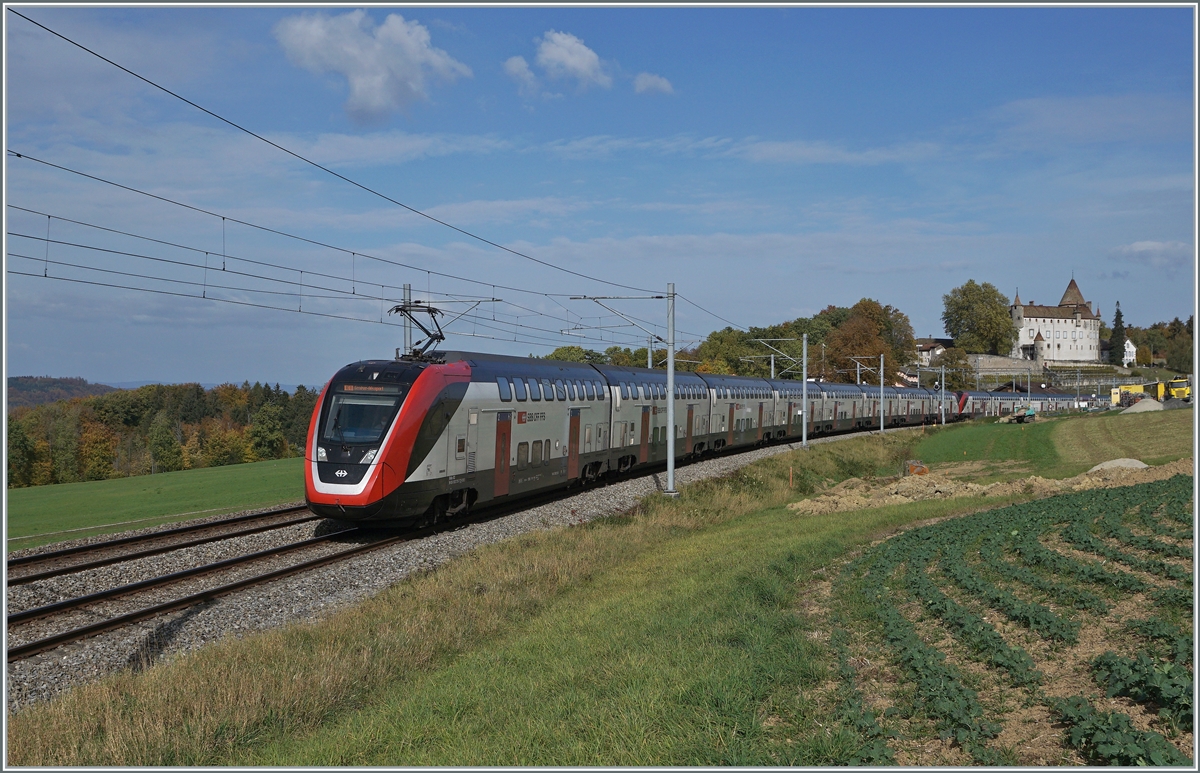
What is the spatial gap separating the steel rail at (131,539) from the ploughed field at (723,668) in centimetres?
742

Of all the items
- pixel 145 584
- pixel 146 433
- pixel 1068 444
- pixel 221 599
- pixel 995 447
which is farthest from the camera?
pixel 146 433

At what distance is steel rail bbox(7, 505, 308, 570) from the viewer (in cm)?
1688

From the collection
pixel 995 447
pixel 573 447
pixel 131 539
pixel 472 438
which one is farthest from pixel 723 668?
pixel 995 447

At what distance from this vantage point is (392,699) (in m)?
9.15

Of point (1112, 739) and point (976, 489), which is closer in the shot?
point (1112, 739)

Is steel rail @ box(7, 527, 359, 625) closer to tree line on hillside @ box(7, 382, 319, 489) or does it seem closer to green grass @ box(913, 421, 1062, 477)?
green grass @ box(913, 421, 1062, 477)

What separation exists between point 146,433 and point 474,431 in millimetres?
112477

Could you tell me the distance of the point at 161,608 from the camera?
13.4 m

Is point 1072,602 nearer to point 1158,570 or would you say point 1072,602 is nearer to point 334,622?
point 1158,570

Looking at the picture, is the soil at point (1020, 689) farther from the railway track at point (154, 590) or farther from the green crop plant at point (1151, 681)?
the railway track at point (154, 590)

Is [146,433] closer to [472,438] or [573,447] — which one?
[573,447]

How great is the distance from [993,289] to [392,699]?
577 feet

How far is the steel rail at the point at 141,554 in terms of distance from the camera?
1512 centimetres

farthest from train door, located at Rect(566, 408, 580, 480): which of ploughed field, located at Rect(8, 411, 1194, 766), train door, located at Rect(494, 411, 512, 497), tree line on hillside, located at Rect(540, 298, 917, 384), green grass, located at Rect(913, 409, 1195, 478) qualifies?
tree line on hillside, located at Rect(540, 298, 917, 384)
